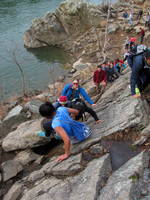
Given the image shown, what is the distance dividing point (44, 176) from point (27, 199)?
0.81m

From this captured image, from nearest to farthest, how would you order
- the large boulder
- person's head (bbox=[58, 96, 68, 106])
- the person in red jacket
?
1. person's head (bbox=[58, 96, 68, 106])
2. the person in red jacket
3. the large boulder

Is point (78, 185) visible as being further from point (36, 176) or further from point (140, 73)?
point (140, 73)

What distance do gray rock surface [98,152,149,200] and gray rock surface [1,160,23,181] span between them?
357cm

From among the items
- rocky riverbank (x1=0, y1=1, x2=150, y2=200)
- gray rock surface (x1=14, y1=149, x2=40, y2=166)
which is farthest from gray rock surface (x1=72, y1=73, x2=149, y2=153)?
gray rock surface (x1=14, y1=149, x2=40, y2=166)

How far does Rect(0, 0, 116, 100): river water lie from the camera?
76.0ft

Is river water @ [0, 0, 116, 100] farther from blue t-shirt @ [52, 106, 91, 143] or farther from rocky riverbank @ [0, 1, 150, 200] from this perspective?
blue t-shirt @ [52, 106, 91, 143]

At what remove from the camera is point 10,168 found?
7.40 metres

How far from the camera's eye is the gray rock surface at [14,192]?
6.18 meters

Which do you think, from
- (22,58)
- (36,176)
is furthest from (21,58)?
(36,176)

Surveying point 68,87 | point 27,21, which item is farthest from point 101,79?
point 27,21

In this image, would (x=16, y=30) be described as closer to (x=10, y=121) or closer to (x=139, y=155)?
(x=10, y=121)

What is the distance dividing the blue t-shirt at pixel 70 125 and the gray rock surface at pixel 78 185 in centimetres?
94

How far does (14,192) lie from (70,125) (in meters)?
2.49

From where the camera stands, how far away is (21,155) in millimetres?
8008
